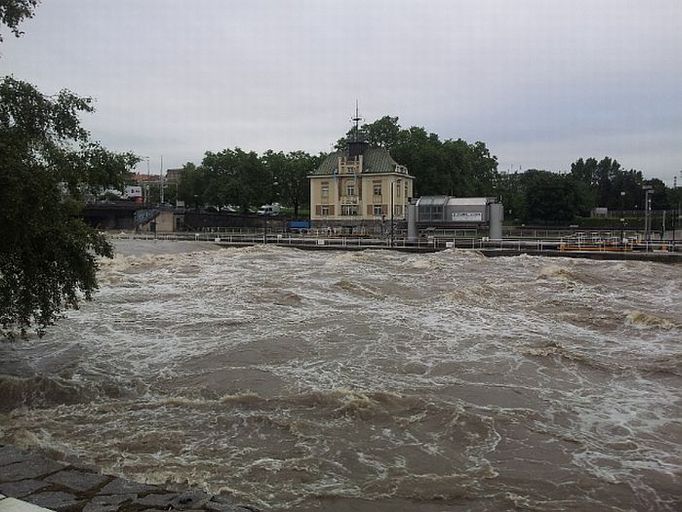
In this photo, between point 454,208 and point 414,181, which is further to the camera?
point 414,181

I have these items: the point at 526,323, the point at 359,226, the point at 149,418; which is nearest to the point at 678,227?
the point at 359,226

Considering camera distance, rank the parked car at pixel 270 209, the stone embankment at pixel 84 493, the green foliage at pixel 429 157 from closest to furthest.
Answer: the stone embankment at pixel 84 493 → the green foliage at pixel 429 157 → the parked car at pixel 270 209

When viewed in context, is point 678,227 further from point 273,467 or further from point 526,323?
point 273,467

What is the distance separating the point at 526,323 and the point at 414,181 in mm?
70180

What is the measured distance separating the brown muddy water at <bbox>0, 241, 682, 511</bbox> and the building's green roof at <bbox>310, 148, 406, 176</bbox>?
58569 mm

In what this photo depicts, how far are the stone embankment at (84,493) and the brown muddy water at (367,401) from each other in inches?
44.9

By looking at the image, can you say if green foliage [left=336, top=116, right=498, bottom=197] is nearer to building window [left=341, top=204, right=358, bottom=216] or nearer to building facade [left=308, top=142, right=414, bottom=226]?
building facade [left=308, top=142, right=414, bottom=226]

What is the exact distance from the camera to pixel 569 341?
1639cm

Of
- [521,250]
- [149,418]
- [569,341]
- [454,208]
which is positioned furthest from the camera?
[454,208]

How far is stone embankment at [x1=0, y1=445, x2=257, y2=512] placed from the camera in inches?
220

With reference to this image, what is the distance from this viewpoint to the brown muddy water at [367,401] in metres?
7.66

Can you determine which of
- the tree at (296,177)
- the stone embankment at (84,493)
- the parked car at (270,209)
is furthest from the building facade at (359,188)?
the stone embankment at (84,493)

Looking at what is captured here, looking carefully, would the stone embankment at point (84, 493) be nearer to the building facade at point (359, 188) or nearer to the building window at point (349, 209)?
the building facade at point (359, 188)

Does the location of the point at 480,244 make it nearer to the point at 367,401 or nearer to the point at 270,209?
the point at 367,401
